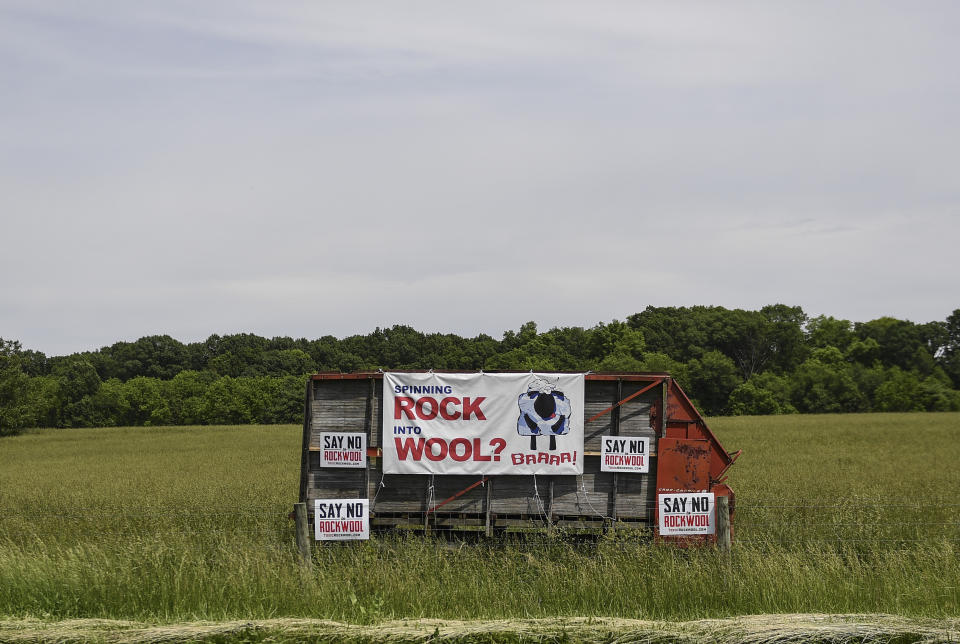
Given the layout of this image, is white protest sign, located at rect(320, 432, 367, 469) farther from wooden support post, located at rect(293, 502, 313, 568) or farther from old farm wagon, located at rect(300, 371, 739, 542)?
wooden support post, located at rect(293, 502, 313, 568)

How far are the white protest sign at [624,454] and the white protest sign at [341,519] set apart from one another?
3378mm

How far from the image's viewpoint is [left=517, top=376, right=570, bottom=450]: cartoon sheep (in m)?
11.6

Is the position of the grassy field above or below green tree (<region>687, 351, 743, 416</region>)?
below

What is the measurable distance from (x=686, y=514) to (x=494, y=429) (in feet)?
9.33

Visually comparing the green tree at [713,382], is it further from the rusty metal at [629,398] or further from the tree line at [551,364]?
the rusty metal at [629,398]

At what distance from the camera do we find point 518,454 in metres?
11.5

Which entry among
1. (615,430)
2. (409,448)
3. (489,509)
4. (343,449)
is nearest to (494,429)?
(489,509)

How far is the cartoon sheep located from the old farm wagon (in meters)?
0.01

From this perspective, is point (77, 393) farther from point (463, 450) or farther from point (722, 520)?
point (722, 520)

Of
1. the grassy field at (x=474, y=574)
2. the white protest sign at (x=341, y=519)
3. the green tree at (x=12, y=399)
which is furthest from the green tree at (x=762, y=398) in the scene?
the white protest sign at (x=341, y=519)

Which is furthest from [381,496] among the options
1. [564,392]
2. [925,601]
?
[925,601]

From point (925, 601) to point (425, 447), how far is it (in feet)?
20.7

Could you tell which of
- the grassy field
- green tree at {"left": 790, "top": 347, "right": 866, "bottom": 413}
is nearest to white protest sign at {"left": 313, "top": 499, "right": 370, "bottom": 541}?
the grassy field

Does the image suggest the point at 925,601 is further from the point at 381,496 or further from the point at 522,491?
the point at 381,496
